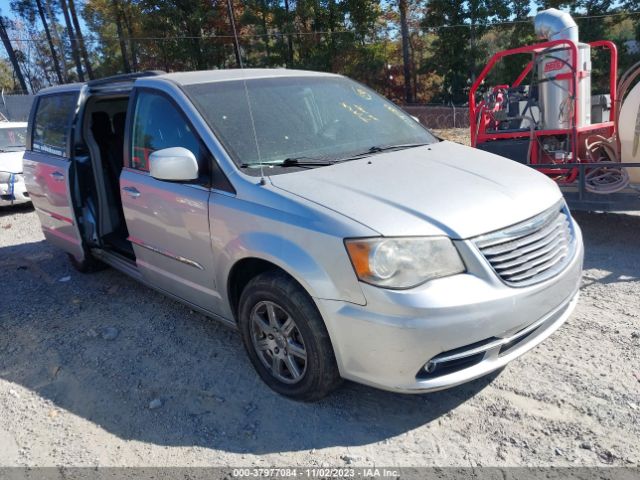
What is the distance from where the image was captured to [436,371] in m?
2.54

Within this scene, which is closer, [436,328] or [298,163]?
[436,328]

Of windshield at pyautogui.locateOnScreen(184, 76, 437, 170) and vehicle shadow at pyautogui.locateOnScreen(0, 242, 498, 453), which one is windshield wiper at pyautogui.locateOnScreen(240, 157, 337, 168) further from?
vehicle shadow at pyautogui.locateOnScreen(0, 242, 498, 453)

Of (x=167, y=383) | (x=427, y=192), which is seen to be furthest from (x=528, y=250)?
(x=167, y=383)

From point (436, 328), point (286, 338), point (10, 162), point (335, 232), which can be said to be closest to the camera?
point (436, 328)

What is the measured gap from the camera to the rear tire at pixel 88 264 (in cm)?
517

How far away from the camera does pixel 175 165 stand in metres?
3.10

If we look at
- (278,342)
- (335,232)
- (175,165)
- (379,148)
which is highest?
(175,165)

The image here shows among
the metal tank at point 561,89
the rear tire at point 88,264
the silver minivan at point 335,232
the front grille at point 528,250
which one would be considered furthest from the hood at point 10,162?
the front grille at point 528,250

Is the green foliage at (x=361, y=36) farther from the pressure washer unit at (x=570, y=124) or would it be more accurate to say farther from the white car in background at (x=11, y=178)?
the white car in background at (x=11, y=178)

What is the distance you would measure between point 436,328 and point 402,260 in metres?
0.35

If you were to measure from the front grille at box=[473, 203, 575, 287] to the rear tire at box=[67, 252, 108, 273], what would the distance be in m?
3.98

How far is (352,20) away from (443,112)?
811 centimetres

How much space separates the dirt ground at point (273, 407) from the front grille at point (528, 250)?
0.73 meters

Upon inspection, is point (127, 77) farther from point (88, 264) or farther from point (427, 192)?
point (427, 192)
